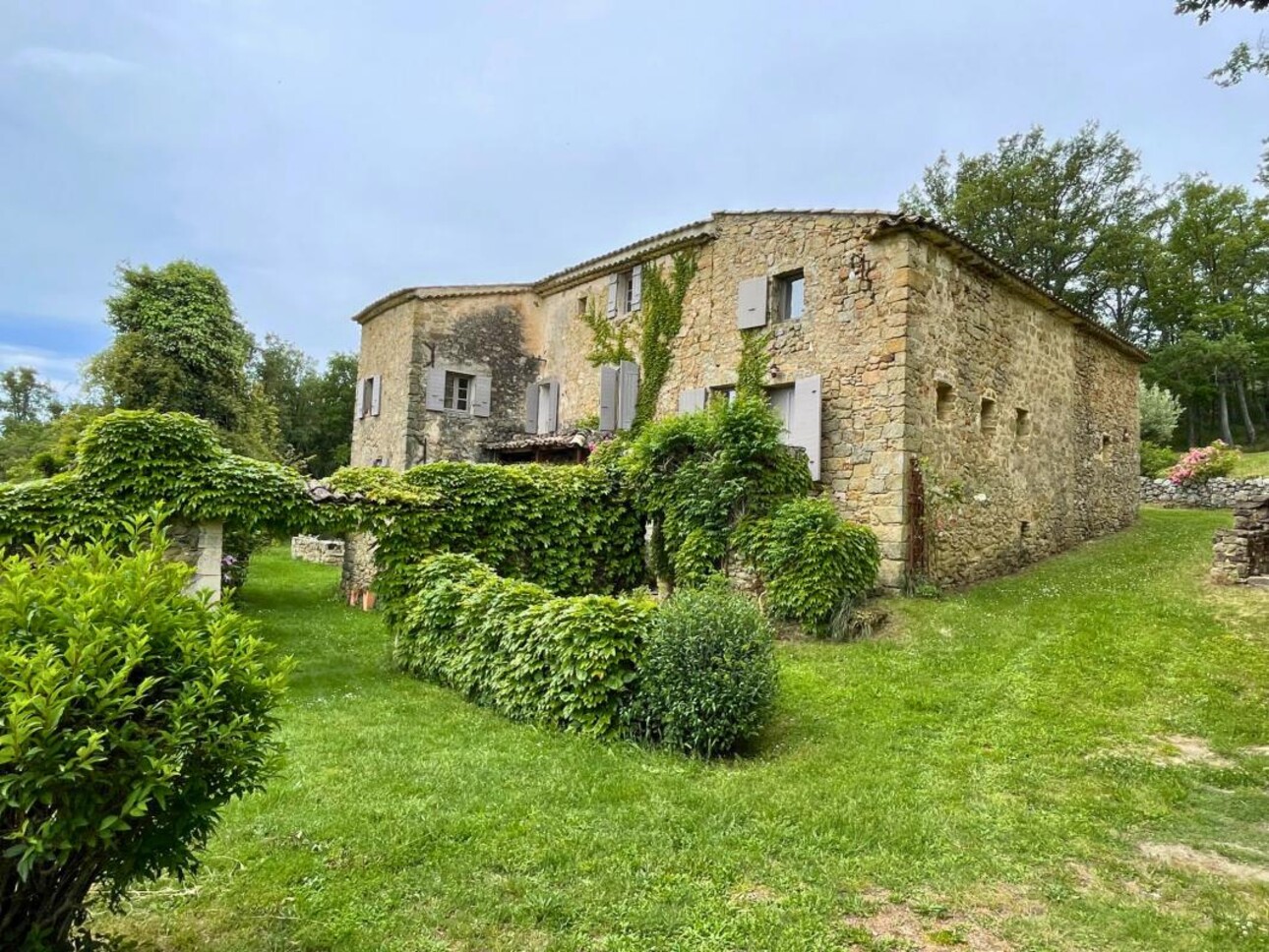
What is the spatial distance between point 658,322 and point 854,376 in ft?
15.4

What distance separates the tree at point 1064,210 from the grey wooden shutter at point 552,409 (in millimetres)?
21210

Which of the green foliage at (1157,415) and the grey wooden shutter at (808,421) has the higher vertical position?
the green foliage at (1157,415)

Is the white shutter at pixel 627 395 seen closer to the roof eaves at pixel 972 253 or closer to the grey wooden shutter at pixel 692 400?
the grey wooden shutter at pixel 692 400

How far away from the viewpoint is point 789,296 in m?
12.0

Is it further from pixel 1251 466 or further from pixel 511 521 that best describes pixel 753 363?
pixel 1251 466

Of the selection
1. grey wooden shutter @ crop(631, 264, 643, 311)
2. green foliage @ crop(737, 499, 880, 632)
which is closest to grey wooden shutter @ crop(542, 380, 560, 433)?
grey wooden shutter @ crop(631, 264, 643, 311)

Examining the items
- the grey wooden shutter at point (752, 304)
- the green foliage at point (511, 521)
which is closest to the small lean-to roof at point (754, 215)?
the grey wooden shutter at point (752, 304)

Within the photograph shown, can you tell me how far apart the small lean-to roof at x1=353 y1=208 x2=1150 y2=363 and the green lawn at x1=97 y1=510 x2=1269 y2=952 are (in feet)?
19.8

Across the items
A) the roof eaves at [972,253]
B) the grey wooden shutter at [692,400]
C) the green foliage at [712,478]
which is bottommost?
the green foliage at [712,478]

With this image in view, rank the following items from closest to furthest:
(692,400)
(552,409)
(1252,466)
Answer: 1. (692,400)
2. (552,409)
3. (1252,466)

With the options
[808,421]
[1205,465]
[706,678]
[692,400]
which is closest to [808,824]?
[706,678]

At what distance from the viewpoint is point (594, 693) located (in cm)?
545

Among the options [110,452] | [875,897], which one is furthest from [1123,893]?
[110,452]

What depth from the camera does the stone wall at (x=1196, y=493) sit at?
17.2m
